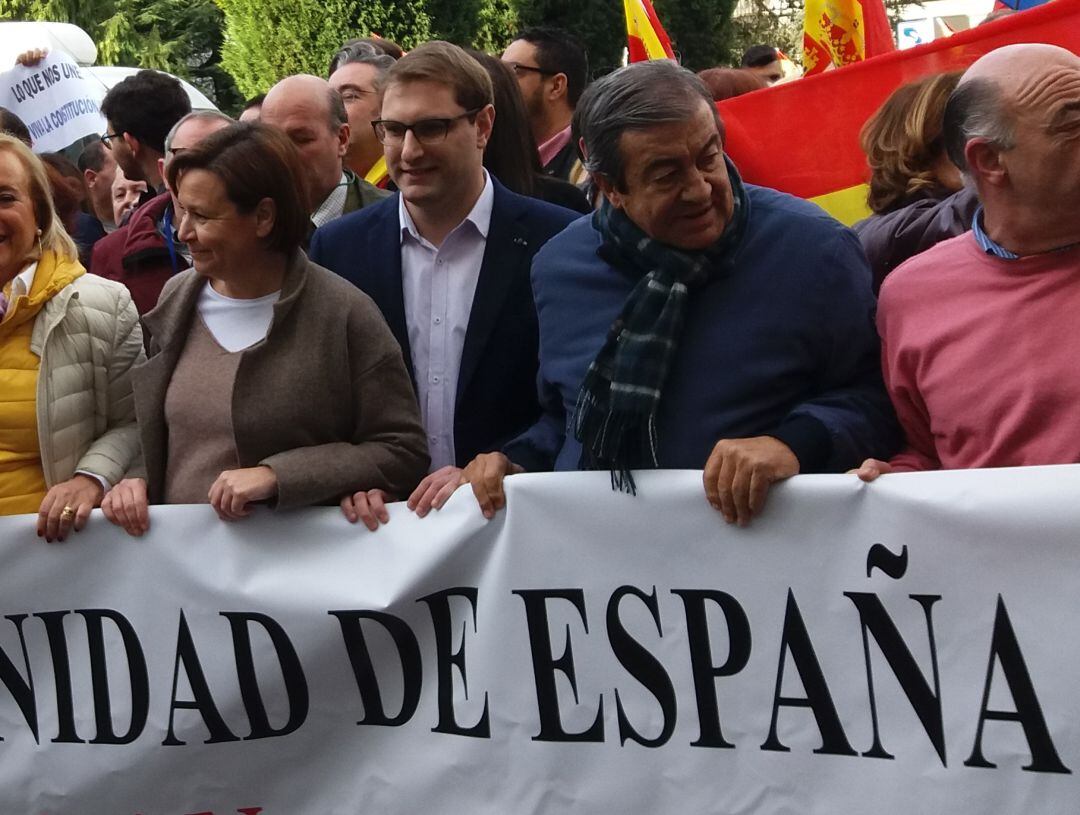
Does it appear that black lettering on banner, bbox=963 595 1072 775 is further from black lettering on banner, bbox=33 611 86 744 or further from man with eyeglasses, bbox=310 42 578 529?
black lettering on banner, bbox=33 611 86 744

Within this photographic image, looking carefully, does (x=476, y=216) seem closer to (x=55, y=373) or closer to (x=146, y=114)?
(x=55, y=373)

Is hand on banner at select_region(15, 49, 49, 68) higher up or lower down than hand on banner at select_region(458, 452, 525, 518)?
lower down

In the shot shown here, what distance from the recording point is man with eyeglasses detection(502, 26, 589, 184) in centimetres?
636

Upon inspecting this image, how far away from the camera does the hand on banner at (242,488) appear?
3584 mm

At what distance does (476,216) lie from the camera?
4.14m

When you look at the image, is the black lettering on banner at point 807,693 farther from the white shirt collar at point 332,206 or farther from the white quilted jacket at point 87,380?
the white shirt collar at point 332,206

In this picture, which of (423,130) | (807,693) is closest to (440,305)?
(423,130)

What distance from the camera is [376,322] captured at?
3764mm

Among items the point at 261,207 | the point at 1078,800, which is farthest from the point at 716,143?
the point at 1078,800

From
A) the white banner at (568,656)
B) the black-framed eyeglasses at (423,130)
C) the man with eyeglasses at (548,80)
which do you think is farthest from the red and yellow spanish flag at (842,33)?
the white banner at (568,656)

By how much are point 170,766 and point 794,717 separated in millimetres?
1465

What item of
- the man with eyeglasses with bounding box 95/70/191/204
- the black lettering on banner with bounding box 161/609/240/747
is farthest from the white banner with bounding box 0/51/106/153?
the black lettering on banner with bounding box 161/609/240/747

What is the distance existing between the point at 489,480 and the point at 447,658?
0.39 meters

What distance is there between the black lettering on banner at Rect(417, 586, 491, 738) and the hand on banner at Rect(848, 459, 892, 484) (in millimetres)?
882
